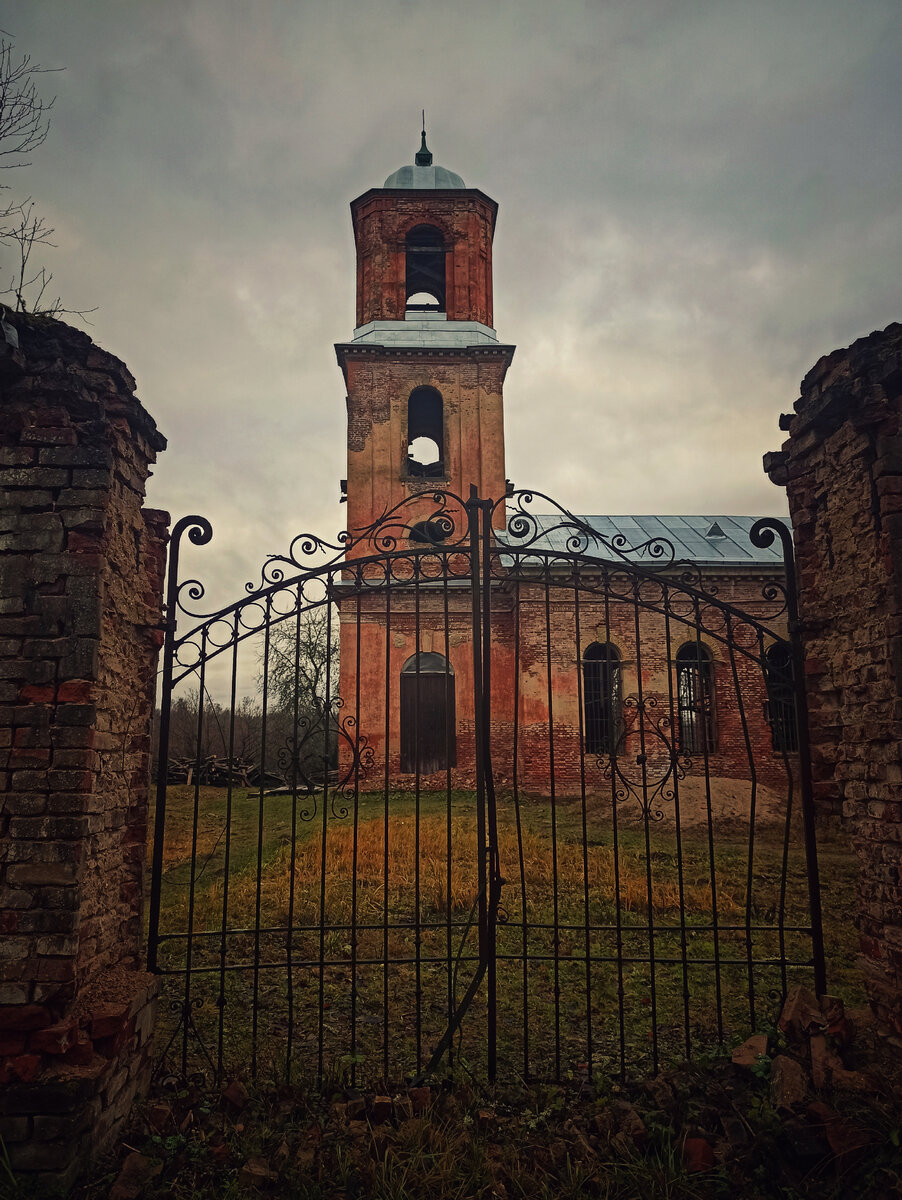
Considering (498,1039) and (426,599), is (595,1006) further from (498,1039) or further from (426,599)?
(426,599)

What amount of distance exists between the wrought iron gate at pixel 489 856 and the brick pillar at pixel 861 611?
18 centimetres

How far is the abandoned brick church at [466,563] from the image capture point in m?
15.8

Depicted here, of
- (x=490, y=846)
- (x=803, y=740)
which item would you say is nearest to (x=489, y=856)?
(x=490, y=846)

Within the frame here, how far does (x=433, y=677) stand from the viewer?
16.7m

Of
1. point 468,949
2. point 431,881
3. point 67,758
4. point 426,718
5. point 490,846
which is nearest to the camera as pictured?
point 67,758

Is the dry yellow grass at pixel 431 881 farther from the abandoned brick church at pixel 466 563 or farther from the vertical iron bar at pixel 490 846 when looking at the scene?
the abandoned brick church at pixel 466 563

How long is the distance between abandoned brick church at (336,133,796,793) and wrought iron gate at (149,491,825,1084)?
12cm

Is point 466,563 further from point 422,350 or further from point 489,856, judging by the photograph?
point 489,856

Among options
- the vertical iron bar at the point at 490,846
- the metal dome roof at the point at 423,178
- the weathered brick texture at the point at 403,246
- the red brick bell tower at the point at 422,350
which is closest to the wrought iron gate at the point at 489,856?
the vertical iron bar at the point at 490,846

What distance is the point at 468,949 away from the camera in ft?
21.9

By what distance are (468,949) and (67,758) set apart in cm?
451

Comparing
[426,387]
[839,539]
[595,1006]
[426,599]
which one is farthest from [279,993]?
[426,387]

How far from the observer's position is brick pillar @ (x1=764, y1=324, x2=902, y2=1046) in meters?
3.46

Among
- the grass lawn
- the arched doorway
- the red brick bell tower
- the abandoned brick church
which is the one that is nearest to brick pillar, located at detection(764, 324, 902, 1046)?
the grass lawn
